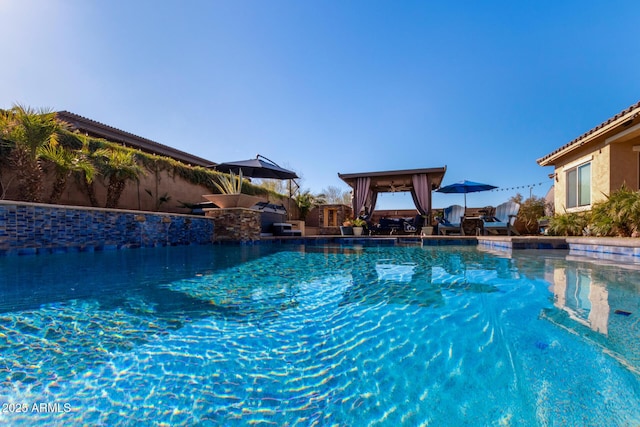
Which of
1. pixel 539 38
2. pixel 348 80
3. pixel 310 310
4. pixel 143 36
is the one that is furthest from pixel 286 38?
pixel 310 310

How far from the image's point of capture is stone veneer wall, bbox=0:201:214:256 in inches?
178

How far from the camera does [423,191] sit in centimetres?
1105

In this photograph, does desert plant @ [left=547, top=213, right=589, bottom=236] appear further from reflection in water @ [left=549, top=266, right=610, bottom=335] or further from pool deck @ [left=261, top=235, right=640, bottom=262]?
→ reflection in water @ [left=549, top=266, right=610, bottom=335]

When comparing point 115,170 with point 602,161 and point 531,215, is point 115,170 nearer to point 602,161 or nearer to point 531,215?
point 602,161

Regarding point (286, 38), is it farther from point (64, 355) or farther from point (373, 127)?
point (64, 355)

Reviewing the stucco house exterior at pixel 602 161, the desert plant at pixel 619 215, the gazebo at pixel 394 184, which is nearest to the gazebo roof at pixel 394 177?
the gazebo at pixel 394 184

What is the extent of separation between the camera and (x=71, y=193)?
716 cm

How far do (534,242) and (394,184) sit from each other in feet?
21.8

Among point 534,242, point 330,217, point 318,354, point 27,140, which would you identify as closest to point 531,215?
point 534,242

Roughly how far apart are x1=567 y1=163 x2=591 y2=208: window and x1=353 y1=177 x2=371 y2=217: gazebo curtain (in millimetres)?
6627

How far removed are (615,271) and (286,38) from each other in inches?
360

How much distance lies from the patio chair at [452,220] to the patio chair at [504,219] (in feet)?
2.56

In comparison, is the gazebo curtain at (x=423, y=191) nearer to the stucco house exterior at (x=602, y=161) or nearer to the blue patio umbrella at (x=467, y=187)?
the blue patio umbrella at (x=467, y=187)

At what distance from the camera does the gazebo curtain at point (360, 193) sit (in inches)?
465
